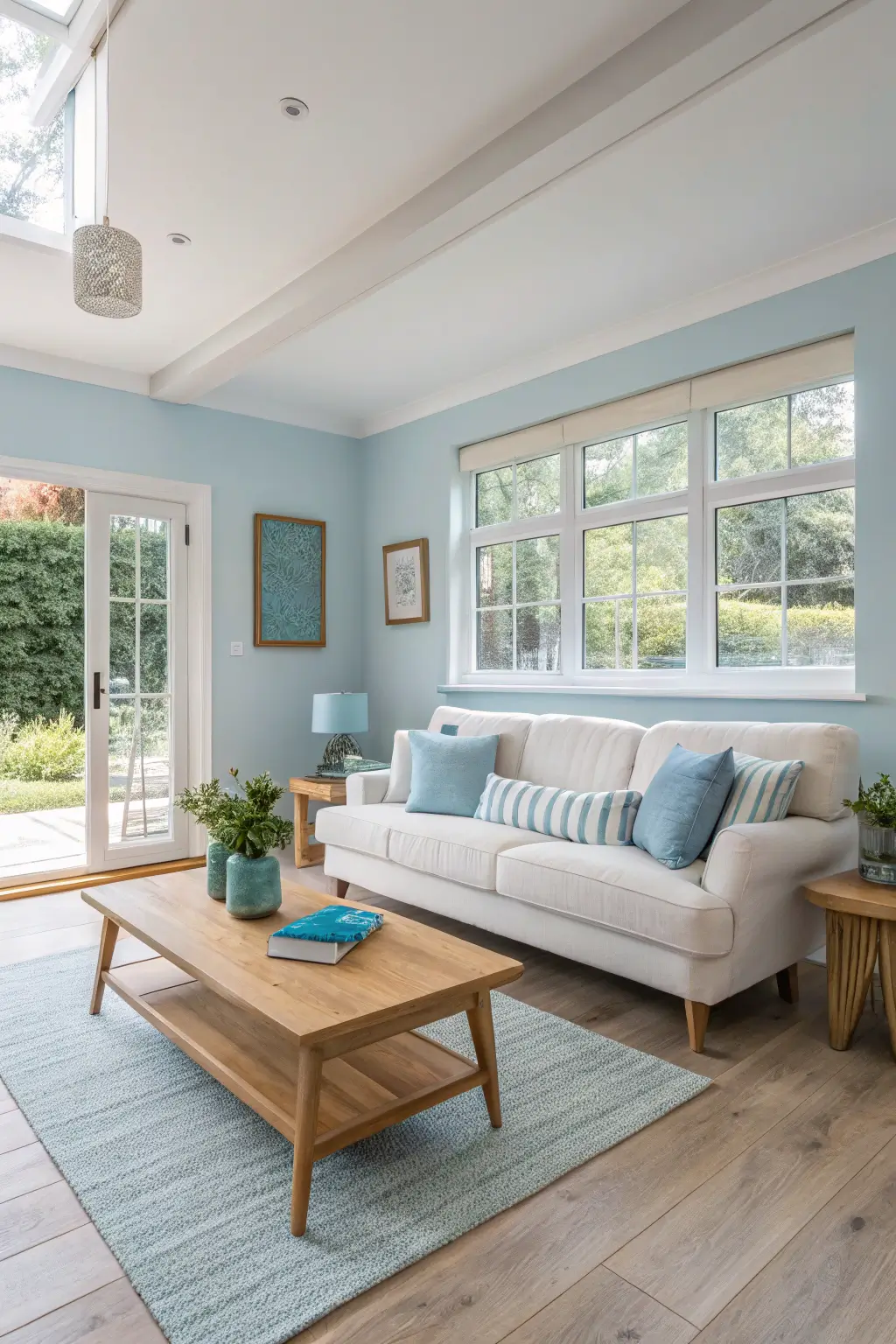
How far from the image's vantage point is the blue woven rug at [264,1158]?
1.48m

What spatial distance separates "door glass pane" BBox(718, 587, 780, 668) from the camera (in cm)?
337

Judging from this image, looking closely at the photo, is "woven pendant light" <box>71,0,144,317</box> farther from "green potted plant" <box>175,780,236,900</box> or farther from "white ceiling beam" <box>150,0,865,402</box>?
"green potted plant" <box>175,780,236,900</box>

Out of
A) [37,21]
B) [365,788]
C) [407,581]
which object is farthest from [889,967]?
[37,21]

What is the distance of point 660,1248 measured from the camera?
5.13 ft

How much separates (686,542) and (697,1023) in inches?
81.6

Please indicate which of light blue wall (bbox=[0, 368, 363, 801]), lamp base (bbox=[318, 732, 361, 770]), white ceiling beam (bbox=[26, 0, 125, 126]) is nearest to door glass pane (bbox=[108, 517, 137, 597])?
light blue wall (bbox=[0, 368, 363, 801])

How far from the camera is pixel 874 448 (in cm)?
297

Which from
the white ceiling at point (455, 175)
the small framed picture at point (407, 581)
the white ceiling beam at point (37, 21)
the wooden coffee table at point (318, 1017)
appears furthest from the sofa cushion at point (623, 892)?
the white ceiling beam at point (37, 21)

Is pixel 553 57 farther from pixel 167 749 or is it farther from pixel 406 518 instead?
pixel 167 749

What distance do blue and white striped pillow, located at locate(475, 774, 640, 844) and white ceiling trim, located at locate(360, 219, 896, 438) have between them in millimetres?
2041

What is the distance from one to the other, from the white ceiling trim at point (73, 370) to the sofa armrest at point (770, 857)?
3748 millimetres

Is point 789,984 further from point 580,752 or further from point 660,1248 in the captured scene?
point 660,1248

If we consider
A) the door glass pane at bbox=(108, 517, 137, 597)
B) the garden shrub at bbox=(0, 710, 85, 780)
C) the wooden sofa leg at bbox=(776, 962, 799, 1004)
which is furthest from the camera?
the garden shrub at bbox=(0, 710, 85, 780)

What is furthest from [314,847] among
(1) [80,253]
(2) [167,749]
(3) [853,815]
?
(1) [80,253]
